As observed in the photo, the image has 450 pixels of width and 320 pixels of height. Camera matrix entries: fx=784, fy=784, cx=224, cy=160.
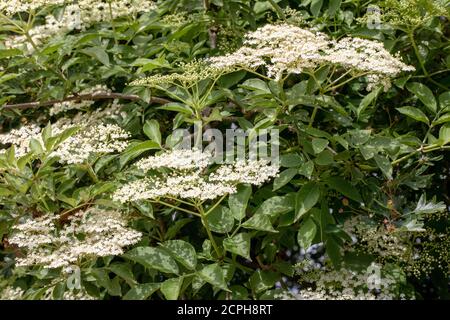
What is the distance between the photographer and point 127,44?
2945mm

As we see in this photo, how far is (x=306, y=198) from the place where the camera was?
223 cm

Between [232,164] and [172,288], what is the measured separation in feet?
1.34

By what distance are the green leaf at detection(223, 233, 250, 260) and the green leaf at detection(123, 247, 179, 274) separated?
0.50ft

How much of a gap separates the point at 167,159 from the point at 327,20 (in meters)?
1.02

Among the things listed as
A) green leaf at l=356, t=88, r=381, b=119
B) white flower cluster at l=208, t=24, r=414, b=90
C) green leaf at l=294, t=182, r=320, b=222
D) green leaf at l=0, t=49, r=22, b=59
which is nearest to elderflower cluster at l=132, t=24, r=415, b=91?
white flower cluster at l=208, t=24, r=414, b=90

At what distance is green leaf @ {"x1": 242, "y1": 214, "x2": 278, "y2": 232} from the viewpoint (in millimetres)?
2148

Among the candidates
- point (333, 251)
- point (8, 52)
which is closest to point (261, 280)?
point (333, 251)

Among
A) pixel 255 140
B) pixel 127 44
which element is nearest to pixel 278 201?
pixel 255 140

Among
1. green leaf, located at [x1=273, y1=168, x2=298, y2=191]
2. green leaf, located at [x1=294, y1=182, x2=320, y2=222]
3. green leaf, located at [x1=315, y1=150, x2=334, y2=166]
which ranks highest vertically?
green leaf, located at [x1=315, y1=150, x2=334, y2=166]

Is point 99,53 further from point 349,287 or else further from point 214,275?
point 349,287

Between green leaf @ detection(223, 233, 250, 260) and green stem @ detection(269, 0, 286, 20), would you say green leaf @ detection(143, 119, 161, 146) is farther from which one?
green stem @ detection(269, 0, 286, 20)

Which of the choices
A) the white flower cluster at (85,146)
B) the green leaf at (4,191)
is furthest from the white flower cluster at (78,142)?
the green leaf at (4,191)

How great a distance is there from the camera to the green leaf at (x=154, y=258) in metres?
2.14
